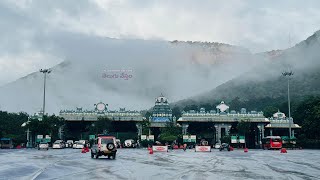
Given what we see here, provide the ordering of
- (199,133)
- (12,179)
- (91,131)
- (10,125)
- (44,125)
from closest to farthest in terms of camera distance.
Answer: (12,179)
(44,125)
(91,131)
(199,133)
(10,125)

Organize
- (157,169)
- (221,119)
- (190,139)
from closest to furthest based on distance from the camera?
(157,169)
(190,139)
(221,119)

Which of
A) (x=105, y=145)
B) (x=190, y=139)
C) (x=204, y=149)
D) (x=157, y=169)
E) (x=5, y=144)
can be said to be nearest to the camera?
(x=157, y=169)

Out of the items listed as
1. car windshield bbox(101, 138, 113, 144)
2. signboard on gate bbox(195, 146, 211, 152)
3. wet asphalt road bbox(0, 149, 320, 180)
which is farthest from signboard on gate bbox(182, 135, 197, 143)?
wet asphalt road bbox(0, 149, 320, 180)

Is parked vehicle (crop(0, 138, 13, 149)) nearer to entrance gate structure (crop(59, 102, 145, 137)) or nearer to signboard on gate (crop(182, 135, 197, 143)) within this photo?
entrance gate structure (crop(59, 102, 145, 137))

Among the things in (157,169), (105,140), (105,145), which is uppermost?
(105,140)

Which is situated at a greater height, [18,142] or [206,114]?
[206,114]

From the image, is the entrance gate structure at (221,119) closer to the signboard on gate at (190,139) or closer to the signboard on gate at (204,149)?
the signboard on gate at (190,139)

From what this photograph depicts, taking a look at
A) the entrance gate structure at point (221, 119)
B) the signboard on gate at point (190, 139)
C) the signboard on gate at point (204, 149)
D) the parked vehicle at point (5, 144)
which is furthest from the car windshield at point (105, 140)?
the entrance gate structure at point (221, 119)

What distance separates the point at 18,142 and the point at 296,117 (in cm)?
7549

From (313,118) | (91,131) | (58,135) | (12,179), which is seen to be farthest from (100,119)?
(12,179)

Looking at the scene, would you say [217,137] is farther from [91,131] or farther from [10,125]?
[10,125]

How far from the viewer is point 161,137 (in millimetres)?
99000

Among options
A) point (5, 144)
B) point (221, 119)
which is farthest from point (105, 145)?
point (221, 119)

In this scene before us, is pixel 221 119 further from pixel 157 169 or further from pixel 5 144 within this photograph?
pixel 157 169
